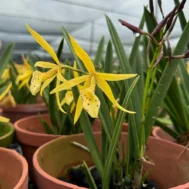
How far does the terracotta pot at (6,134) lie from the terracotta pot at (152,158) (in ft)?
0.46

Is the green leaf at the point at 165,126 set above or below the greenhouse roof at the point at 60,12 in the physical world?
below

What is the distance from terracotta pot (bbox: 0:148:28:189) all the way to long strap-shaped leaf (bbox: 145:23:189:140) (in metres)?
0.19

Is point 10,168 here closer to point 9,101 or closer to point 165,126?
point 165,126

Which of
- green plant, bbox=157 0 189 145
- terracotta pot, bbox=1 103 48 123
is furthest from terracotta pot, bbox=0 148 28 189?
terracotta pot, bbox=1 103 48 123

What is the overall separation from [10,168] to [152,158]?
25cm

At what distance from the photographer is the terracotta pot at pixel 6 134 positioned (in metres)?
0.66

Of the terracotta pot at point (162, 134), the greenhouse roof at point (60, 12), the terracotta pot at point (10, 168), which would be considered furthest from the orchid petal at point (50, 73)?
the greenhouse roof at point (60, 12)

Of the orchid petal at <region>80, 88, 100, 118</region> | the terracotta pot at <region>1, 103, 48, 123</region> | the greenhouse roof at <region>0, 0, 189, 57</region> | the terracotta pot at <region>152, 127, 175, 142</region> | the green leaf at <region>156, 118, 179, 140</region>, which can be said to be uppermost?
the greenhouse roof at <region>0, 0, 189, 57</region>

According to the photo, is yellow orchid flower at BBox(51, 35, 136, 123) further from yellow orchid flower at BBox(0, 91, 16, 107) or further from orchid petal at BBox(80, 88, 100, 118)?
yellow orchid flower at BBox(0, 91, 16, 107)

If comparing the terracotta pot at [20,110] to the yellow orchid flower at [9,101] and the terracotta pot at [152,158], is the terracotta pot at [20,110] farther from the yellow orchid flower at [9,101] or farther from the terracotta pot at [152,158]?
the terracotta pot at [152,158]

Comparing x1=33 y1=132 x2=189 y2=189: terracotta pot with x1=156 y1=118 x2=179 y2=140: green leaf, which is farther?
x1=156 y1=118 x2=179 y2=140: green leaf

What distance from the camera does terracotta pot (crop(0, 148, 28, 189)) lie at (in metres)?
0.45

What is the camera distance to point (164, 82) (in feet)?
1.52

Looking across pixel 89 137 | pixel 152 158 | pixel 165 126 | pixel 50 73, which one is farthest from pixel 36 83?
pixel 165 126
